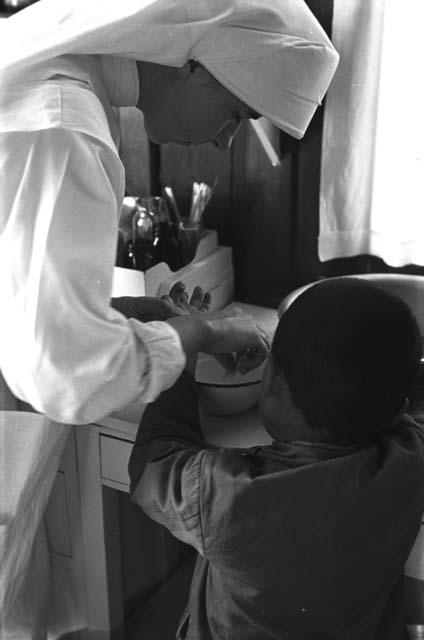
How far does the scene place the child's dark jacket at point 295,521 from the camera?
0.88 m

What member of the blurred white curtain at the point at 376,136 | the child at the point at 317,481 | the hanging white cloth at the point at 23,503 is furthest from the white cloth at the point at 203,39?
the hanging white cloth at the point at 23,503

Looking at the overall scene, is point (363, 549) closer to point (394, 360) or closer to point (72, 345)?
point (394, 360)

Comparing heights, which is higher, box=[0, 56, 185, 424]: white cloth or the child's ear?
the child's ear

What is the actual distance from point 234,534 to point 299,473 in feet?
0.33

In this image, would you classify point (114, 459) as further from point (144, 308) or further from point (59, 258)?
point (59, 258)

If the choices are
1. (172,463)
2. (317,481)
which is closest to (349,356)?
(317,481)

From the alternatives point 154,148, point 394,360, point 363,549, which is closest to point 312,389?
point 394,360

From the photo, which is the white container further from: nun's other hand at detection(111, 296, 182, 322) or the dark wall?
the dark wall

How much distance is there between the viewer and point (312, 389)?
868mm

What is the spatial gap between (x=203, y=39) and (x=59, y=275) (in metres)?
0.30

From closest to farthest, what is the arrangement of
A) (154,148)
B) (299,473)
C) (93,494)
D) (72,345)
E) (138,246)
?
(72,345) → (299,473) → (93,494) → (138,246) → (154,148)

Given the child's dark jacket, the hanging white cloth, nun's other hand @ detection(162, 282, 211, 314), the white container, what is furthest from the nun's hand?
the child's dark jacket

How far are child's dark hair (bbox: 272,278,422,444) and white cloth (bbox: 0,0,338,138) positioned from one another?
0.24 m

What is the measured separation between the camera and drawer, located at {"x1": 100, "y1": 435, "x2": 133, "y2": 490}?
47.7 inches
